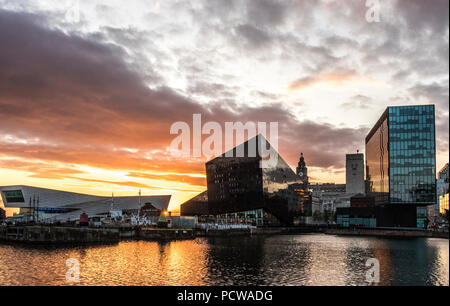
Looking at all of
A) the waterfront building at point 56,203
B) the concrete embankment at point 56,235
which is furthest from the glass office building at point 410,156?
the concrete embankment at point 56,235

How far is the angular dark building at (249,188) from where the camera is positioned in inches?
5044

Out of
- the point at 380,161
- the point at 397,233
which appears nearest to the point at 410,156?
the point at 380,161

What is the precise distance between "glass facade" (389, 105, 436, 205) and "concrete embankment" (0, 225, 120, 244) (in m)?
86.1

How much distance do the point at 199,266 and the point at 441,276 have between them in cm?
2457

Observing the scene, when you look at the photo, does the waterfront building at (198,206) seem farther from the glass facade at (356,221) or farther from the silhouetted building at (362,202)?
the silhouetted building at (362,202)

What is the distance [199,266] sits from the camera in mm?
45188

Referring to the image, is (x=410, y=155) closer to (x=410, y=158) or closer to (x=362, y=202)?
(x=410, y=158)

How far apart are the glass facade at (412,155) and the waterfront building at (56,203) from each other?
8438 centimetres

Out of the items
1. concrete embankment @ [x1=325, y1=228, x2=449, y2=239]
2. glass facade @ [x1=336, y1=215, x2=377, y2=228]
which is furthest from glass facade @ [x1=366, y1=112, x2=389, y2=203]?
concrete embankment @ [x1=325, y1=228, x2=449, y2=239]

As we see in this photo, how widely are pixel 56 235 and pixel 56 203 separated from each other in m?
100

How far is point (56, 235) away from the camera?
71.7 meters

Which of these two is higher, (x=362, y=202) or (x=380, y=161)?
(x=380, y=161)
